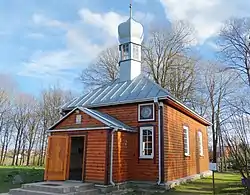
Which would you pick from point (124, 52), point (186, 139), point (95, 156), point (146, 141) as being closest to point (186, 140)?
point (186, 139)

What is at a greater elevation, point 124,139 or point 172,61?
point 172,61

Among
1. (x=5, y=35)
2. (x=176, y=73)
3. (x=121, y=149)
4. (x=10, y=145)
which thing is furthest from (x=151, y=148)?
(x=10, y=145)

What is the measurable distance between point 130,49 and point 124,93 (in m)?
3.25

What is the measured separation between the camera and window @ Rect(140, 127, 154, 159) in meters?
11.6

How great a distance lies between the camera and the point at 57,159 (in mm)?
11602

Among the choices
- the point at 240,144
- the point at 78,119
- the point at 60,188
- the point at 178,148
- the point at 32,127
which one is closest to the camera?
the point at 240,144

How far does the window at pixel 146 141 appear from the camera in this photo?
11625mm

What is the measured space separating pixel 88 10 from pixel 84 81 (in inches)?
748

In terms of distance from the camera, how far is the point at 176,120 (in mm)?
13266

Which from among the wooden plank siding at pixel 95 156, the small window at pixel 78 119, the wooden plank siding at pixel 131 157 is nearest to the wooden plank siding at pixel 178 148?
the wooden plank siding at pixel 131 157

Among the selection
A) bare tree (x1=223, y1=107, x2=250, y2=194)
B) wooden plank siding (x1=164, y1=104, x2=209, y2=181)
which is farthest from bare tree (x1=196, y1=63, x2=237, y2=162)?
bare tree (x1=223, y1=107, x2=250, y2=194)

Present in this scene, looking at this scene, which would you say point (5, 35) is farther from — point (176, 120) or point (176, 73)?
point (176, 73)

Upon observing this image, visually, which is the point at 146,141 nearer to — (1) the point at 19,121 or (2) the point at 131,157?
(2) the point at 131,157

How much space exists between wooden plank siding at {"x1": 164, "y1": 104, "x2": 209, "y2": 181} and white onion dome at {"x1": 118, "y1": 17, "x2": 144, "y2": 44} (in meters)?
5.04
